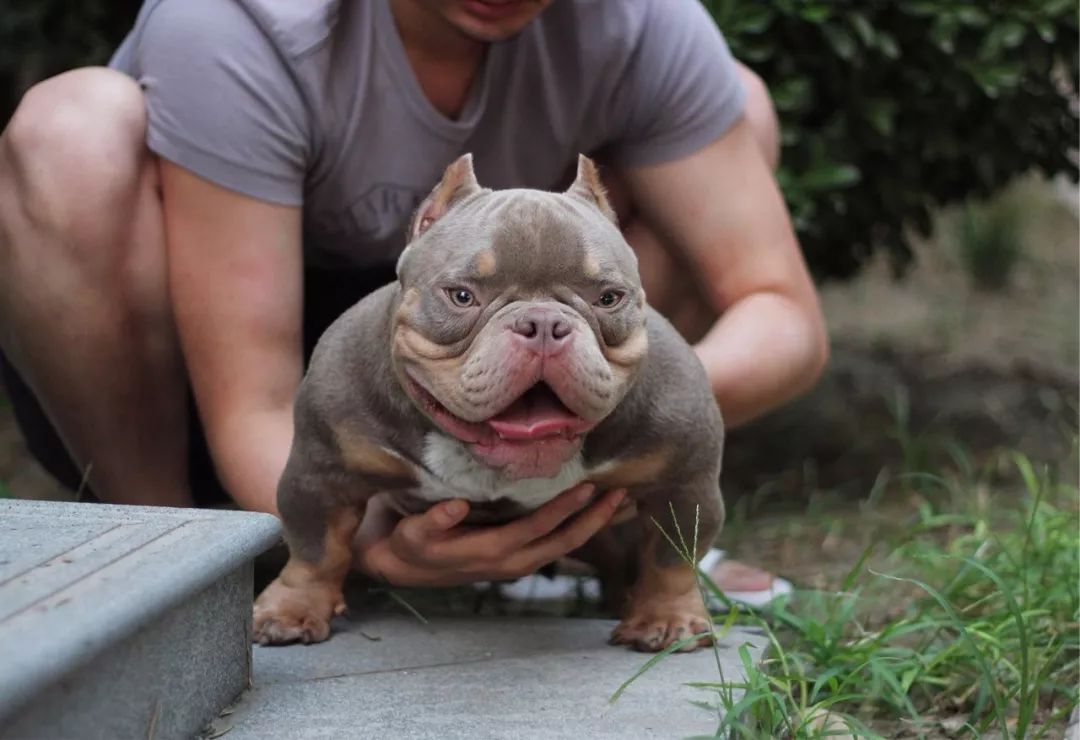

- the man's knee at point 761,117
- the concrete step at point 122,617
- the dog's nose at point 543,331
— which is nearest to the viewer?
the concrete step at point 122,617

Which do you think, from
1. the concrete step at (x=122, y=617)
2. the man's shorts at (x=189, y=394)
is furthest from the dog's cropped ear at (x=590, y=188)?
the man's shorts at (x=189, y=394)

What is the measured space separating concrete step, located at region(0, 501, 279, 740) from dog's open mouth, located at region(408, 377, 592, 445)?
0.92 ft

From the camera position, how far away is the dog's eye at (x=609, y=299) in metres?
1.90

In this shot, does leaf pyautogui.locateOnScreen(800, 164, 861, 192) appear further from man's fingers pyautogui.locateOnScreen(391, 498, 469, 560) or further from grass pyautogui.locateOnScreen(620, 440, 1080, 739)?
man's fingers pyautogui.locateOnScreen(391, 498, 469, 560)

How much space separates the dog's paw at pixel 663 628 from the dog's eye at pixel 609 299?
545 mm

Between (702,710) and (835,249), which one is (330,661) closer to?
(702,710)

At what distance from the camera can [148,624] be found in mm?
1556

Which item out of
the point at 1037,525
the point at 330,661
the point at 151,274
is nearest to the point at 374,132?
the point at 151,274

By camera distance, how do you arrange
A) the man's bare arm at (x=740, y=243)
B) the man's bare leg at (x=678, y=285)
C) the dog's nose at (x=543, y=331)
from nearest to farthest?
the dog's nose at (x=543, y=331) < the man's bare arm at (x=740, y=243) < the man's bare leg at (x=678, y=285)

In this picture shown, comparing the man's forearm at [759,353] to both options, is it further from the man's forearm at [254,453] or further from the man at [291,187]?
the man's forearm at [254,453]

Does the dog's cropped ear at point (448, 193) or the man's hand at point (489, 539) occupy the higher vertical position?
the dog's cropped ear at point (448, 193)

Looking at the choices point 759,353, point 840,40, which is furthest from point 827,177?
point 759,353

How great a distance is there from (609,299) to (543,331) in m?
0.19

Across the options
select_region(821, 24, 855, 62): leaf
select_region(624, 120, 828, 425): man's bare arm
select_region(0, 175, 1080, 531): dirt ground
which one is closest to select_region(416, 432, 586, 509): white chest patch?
select_region(624, 120, 828, 425): man's bare arm
